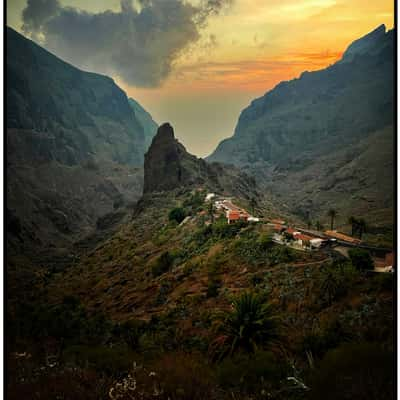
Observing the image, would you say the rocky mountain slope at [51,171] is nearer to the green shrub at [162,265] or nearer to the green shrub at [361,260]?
the green shrub at [162,265]

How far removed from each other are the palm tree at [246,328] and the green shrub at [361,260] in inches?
105

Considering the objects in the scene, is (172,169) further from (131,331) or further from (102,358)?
(102,358)

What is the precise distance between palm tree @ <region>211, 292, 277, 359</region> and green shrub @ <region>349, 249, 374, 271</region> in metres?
2.66

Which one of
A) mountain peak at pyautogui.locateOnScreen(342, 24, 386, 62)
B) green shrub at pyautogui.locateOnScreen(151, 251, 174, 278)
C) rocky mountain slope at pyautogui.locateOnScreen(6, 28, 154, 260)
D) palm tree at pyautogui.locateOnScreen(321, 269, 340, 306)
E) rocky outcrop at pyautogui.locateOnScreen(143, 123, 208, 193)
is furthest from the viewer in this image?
rocky mountain slope at pyautogui.locateOnScreen(6, 28, 154, 260)

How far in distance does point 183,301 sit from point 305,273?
3.70 metres

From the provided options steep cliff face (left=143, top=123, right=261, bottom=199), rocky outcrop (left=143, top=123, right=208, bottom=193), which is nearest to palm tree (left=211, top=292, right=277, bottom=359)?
steep cliff face (left=143, top=123, right=261, bottom=199)

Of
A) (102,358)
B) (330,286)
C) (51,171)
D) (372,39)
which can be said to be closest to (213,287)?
(330,286)

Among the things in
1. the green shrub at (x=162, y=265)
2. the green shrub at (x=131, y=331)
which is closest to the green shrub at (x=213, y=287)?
the green shrub at (x=131, y=331)

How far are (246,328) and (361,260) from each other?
3554 mm

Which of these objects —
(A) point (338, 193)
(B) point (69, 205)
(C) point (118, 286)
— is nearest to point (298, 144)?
(A) point (338, 193)

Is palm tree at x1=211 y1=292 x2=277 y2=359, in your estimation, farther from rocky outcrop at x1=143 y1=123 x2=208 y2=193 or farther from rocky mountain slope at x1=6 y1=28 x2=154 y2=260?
rocky outcrop at x1=143 y1=123 x2=208 y2=193

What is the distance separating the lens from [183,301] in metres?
11.2

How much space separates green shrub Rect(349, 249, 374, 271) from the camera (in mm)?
8586

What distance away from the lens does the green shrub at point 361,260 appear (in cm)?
859
